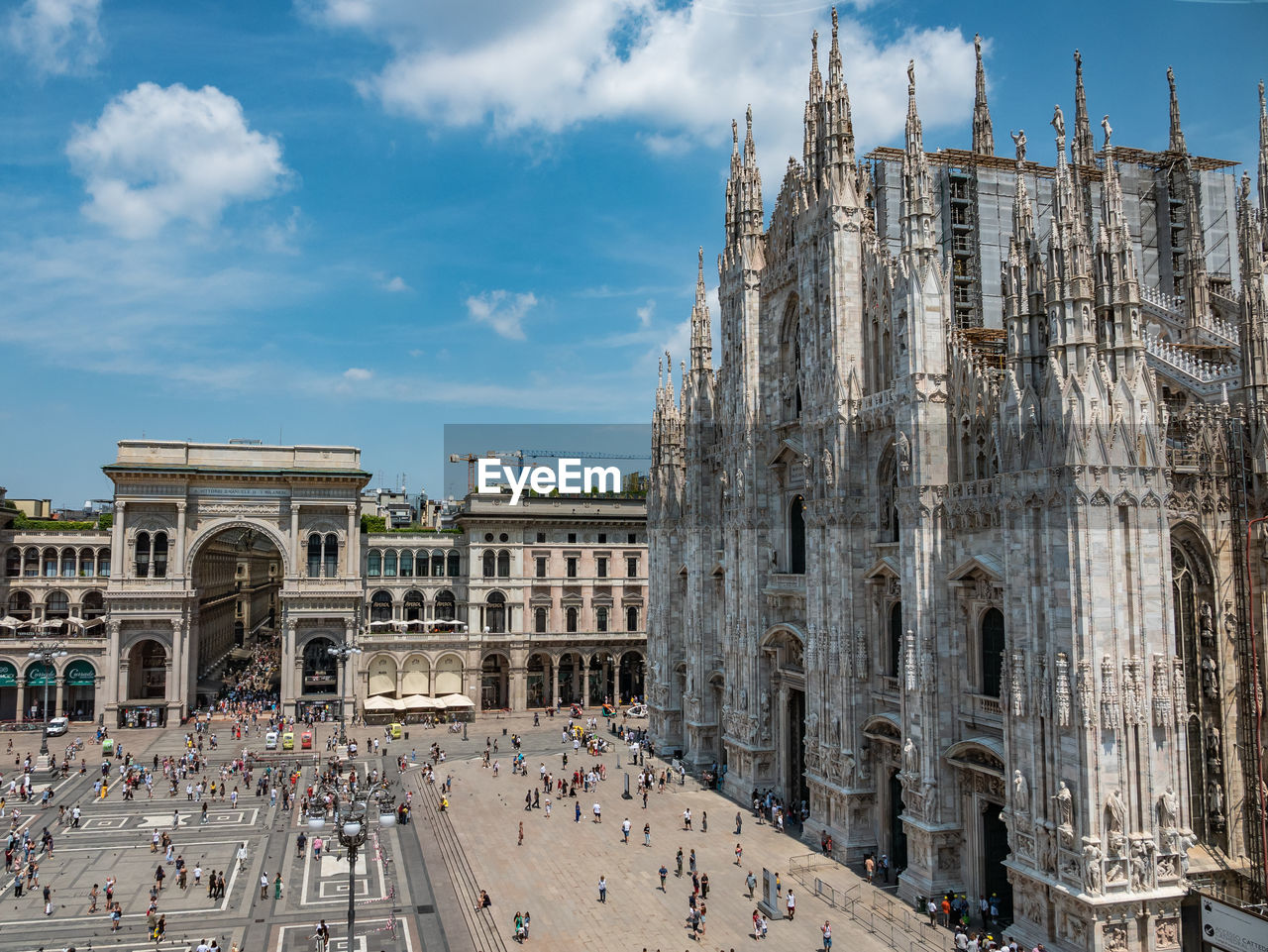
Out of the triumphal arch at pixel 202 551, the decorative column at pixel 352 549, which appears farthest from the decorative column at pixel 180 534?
the decorative column at pixel 352 549

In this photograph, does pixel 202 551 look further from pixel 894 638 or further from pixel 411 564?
pixel 894 638

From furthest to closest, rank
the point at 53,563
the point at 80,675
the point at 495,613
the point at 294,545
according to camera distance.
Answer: the point at 53,563, the point at 495,613, the point at 294,545, the point at 80,675

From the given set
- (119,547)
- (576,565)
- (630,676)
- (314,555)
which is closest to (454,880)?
(314,555)

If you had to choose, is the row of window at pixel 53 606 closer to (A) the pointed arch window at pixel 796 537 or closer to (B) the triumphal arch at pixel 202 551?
(B) the triumphal arch at pixel 202 551

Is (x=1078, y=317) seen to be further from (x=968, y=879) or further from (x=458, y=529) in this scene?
(x=458, y=529)

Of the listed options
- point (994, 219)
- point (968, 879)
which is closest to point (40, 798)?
point (968, 879)
